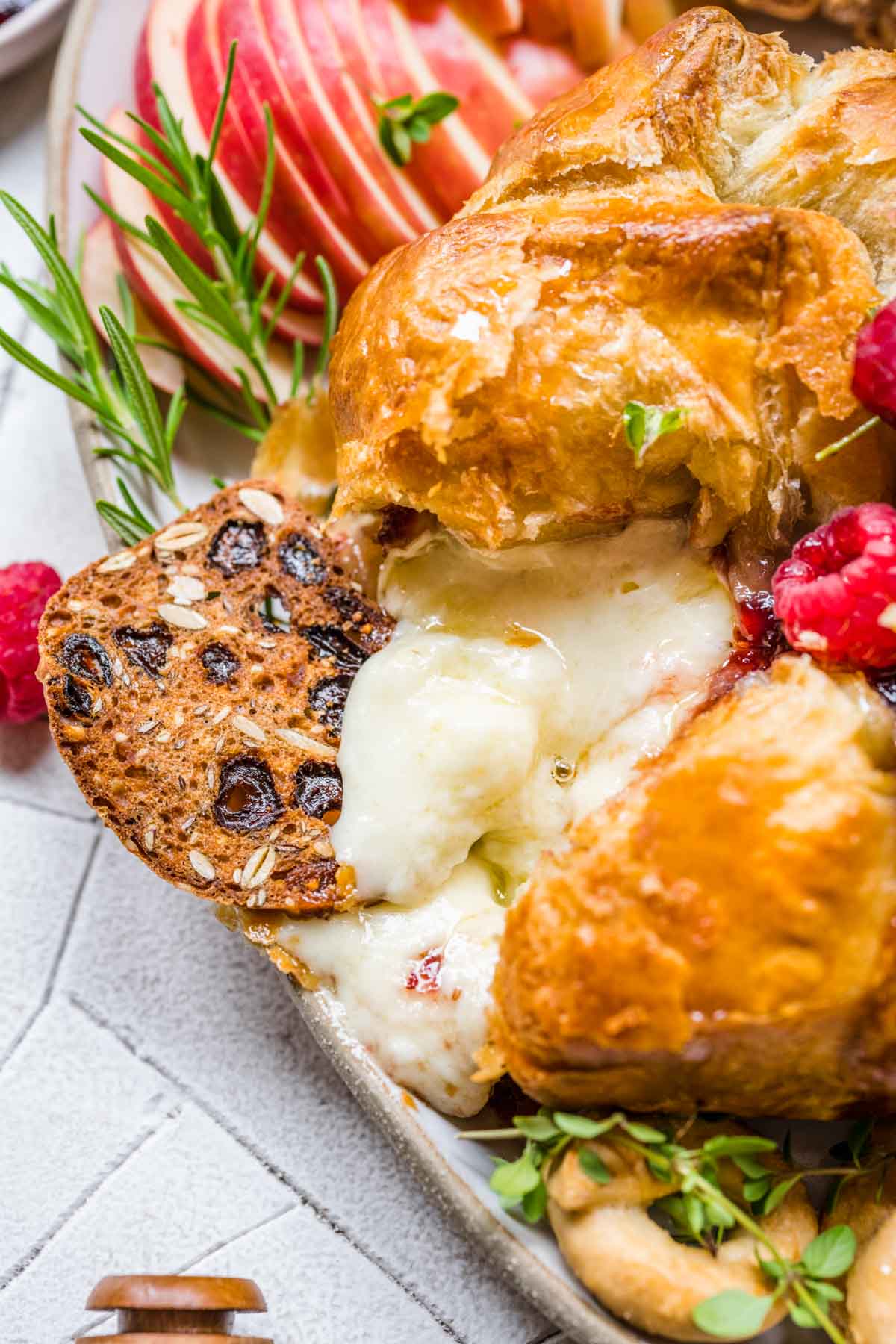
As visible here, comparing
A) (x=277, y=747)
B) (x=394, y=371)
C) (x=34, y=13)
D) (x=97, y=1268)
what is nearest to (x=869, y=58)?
(x=394, y=371)

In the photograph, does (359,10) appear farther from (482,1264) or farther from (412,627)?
(482,1264)

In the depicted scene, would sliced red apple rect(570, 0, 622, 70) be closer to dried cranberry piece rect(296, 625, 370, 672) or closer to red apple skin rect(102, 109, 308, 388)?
red apple skin rect(102, 109, 308, 388)

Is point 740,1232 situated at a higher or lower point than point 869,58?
lower

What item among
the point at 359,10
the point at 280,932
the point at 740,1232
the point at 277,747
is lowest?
the point at 740,1232

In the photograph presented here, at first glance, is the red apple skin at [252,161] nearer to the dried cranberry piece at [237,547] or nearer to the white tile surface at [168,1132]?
the dried cranberry piece at [237,547]

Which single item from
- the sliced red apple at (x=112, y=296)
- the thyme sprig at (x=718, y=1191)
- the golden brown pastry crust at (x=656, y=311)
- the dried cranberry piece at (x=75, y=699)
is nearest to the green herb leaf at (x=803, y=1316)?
the thyme sprig at (x=718, y=1191)

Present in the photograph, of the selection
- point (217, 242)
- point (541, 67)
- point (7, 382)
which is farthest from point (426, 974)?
point (541, 67)
